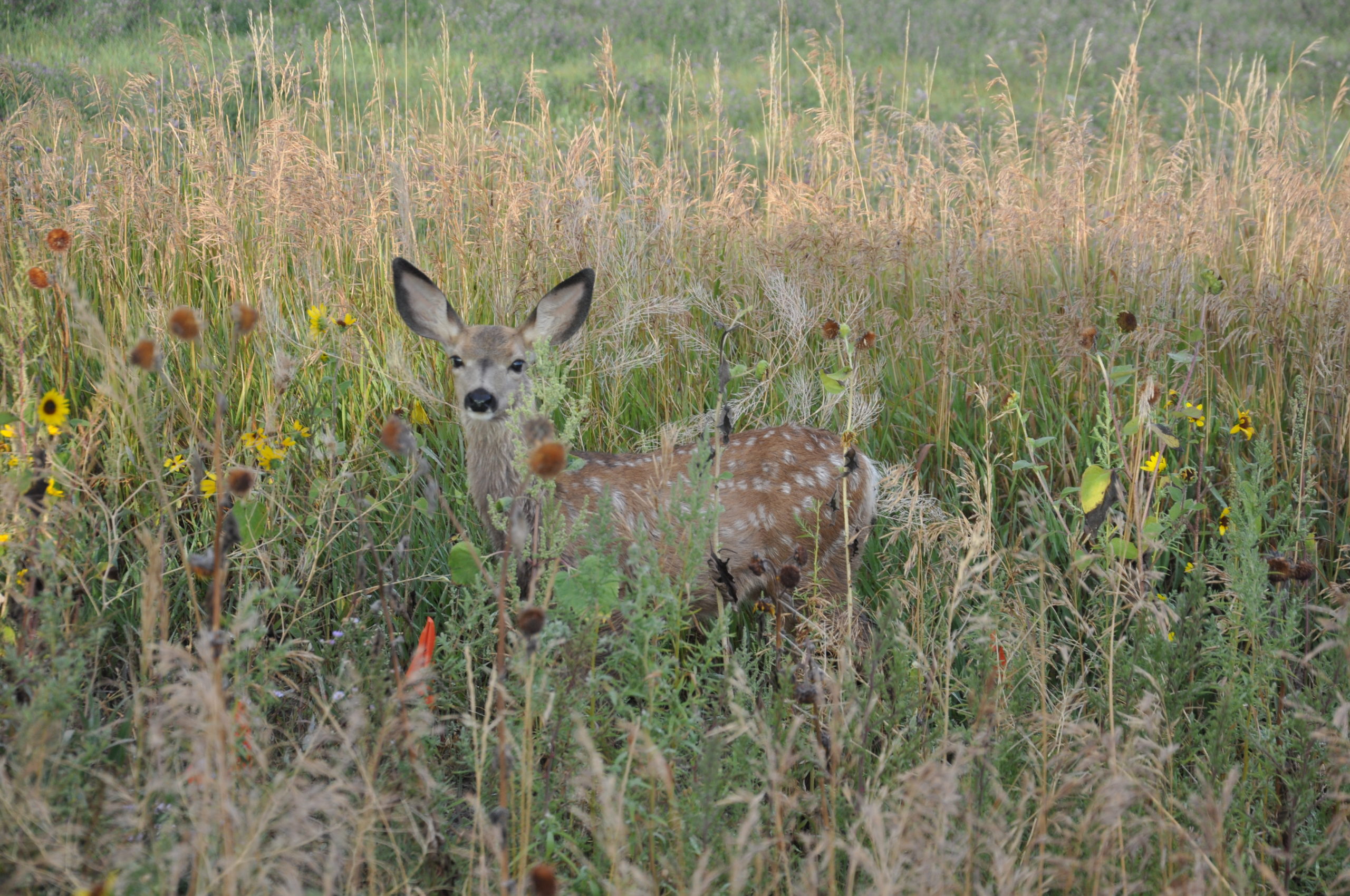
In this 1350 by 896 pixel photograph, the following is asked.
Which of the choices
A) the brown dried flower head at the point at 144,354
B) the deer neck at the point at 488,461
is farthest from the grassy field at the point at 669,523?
the deer neck at the point at 488,461

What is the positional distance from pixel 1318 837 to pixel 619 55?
52.9ft

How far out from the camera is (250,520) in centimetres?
270

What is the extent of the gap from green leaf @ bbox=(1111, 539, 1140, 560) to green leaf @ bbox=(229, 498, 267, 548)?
2.11 metres

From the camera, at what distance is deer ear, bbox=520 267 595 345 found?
359 cm

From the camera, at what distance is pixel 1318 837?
2271mm

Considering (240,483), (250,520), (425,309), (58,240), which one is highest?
(58,240)

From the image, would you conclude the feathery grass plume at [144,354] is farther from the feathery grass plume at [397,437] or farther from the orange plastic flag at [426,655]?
the orange plastic flag at [426,655]

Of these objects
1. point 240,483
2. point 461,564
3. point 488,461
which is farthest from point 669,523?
point 488,461

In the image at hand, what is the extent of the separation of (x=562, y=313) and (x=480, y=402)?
0.52 m

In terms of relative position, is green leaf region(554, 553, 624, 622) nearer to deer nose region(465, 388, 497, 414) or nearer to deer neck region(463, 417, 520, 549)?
deer nose region(465, 388, 497, 414)

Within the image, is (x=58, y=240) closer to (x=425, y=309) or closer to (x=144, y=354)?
(x=425, y=309)

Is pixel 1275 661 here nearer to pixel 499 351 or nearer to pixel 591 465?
pixel 591 465

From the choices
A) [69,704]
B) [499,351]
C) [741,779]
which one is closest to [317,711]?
[69,704]

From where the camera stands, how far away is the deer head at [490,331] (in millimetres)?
3555
